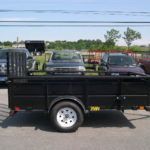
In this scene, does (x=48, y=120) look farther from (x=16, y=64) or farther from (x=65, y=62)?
(x=65, y=62)

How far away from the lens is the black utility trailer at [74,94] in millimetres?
8320

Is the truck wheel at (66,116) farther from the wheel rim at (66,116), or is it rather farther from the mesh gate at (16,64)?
the mesh gate at (16,64)

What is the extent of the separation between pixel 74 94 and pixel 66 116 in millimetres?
513

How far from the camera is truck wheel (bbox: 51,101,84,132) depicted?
8.23 metres

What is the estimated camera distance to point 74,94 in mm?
8398

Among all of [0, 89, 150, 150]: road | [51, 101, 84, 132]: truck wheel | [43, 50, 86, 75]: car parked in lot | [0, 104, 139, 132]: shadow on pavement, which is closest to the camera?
[0, 89, 150, 150]: road

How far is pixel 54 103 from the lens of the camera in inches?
328

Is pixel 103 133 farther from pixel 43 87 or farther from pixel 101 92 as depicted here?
pixel 43 87

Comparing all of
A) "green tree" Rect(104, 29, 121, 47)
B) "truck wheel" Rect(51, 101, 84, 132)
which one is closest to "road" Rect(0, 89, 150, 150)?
"truck wheel" Rect(51, 101, 84, 132)

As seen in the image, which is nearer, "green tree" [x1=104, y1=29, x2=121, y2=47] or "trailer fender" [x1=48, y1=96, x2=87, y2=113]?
"trailer fender" [x1=48, y1=96, x2=87, y2=113]

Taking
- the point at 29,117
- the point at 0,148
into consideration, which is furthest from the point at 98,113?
the point at 0,148

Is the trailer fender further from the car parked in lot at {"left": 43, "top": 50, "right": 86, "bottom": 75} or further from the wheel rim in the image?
the car parked in lot at {"left": 43, "top": 50, "right": 86, "bottom": 75}

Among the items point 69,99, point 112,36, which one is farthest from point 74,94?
point 112,36

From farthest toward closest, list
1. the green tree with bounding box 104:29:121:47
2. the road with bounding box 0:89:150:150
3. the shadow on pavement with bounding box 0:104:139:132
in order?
the green tree with bounding box 104:29:121:47 < the shadow on pavement with bounding box 0:104:139:132 < the road with bounding box 0:89:150:150
